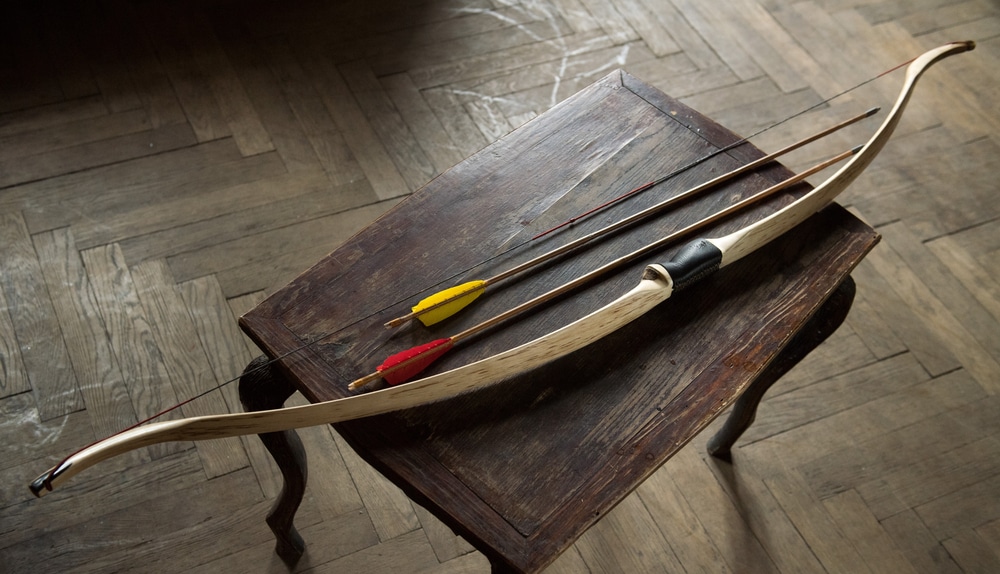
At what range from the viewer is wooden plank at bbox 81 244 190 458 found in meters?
1.48

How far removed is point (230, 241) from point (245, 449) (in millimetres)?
442

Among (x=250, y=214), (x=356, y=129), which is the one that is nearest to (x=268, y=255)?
(x=250, y=214)

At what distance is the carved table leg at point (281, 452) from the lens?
103cm

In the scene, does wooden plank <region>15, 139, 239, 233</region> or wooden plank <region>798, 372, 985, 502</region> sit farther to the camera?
wooden plank <region>15, 139, 239, 233</region>

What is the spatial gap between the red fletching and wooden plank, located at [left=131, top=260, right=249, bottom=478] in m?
0.54

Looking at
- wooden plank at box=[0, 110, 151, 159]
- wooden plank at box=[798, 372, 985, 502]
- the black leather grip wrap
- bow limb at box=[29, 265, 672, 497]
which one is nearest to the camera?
bow limb at box=[29, 265, 672, 497]

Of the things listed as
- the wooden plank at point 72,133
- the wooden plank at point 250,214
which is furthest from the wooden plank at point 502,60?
the wooden plank at point 72,133

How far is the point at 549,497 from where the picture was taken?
93 cm

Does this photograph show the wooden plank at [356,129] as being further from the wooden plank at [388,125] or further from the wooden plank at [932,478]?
the wooden plank at [932,478]

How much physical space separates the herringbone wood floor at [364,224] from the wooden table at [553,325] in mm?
289

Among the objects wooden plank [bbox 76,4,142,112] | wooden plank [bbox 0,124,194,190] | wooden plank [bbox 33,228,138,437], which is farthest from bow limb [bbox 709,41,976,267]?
wooden plank [bbox 76,4,142,112]

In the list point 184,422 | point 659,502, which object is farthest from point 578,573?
point 184,422

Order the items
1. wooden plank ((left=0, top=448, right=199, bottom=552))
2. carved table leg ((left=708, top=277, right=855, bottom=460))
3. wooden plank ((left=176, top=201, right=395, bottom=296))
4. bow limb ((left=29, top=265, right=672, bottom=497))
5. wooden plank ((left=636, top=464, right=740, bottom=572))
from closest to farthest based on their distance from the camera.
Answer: bow limb ((left=29, top=265, right=672, bottom=497)) < carved table leg ((left=708, top=277, right=855, bottom=460)) < wooden plank ((left=0, top=448, right=199, bottom=552)) < wooden plank ((left=636, top=464, right=740, bottom=572)) < wooden plank ((left=176, top=201, right=395, bottom=296))

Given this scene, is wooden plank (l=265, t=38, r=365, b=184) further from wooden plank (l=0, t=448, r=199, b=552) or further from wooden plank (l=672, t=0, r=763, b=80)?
wooden plank (l=672, t=0, r=763, b=80)
